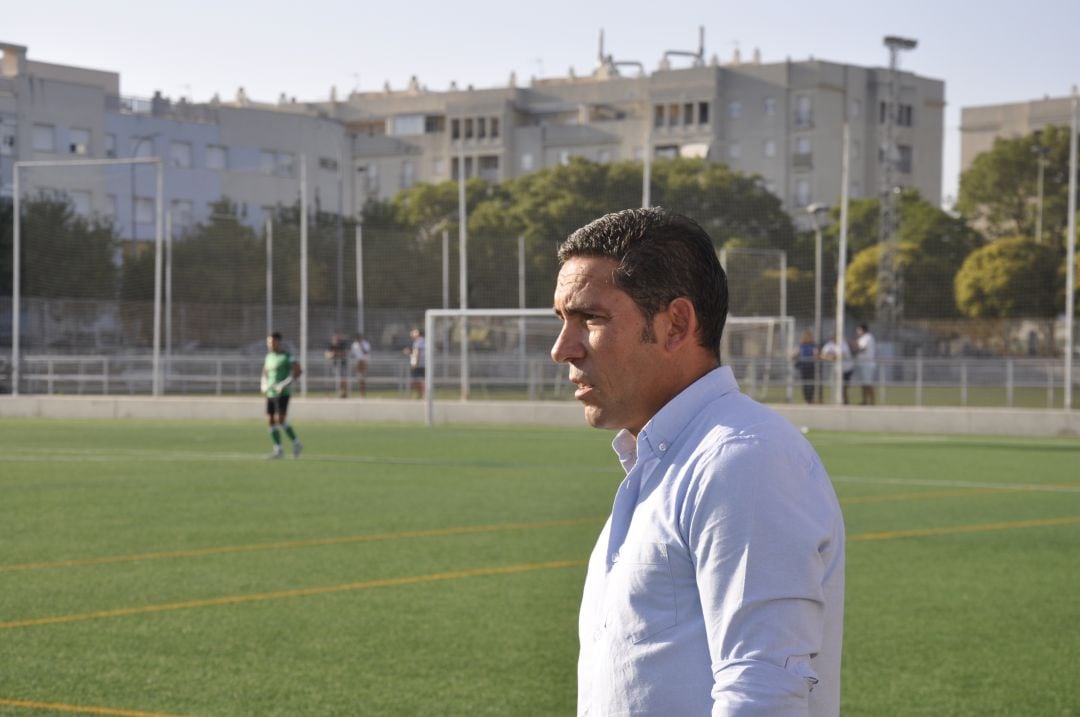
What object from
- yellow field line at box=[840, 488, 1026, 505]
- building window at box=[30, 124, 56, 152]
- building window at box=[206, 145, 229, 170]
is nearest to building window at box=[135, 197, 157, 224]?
building window at box=[206, 145, 229, 170]

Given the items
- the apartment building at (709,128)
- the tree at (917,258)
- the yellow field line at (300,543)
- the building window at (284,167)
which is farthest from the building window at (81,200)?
the yellow field line at (300,543)

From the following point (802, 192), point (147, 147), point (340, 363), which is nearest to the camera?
point (340, 363)

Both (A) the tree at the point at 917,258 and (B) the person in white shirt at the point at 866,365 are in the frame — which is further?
(A) the tree at the point at 917,258

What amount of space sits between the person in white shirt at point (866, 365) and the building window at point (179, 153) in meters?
44.4

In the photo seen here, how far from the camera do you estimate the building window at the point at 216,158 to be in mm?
74125

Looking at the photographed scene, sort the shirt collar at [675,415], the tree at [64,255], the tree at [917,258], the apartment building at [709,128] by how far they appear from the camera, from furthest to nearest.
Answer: the apartment building at [709,128] < the tree at [917,258] < the tree at [64,255] < the shirt collar at [675,415]

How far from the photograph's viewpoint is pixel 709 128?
94812mm

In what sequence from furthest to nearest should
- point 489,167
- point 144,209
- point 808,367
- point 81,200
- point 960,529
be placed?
point 489,167 < point 144,209 < point 81,200 < point 808,367 < point 960,529

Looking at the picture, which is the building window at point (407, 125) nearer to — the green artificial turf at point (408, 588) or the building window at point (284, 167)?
the building window at point (284, 167)

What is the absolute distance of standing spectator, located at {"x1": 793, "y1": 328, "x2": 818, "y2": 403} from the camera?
3284cm

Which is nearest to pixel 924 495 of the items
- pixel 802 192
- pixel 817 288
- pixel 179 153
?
pixel 817 288

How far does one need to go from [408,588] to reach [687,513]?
24.8 feet

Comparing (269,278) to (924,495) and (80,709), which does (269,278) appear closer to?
(924,495)

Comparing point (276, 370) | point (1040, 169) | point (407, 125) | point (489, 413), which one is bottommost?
point (489, 413)
